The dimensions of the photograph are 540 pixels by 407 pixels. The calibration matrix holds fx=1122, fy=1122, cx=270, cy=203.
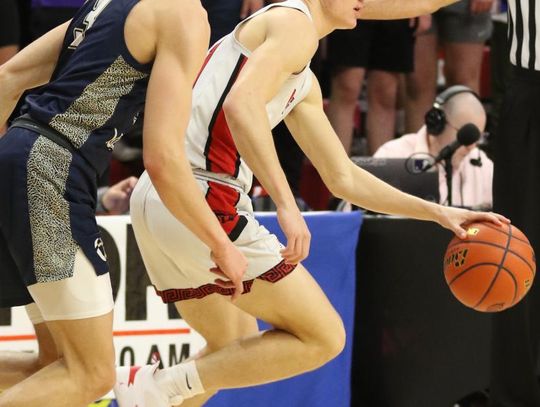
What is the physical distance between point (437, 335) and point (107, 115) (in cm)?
233

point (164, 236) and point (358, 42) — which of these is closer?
point (164, 236)

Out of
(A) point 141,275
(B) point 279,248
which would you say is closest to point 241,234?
(B) point 279,248

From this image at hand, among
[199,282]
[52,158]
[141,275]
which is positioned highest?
[52,158]

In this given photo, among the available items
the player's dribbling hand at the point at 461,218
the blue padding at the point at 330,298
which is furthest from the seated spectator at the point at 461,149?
the player's dribbling hand at the point at 461,218

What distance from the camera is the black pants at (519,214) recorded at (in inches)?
194

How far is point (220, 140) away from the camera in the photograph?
13.1 ft

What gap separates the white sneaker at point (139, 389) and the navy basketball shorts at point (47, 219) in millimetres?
792

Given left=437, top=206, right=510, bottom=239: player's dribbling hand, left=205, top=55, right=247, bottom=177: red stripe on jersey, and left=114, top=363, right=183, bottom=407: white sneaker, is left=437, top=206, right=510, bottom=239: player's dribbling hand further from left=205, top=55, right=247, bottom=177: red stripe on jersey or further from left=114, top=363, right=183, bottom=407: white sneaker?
left=114, top=363, right=183, bottom=407: white sneaker

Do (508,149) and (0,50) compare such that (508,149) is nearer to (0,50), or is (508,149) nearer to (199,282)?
(199,282)

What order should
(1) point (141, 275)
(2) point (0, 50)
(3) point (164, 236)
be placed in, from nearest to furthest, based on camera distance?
(3) point (164, 236), (1) point (141, 275), (2) point (0, 50)

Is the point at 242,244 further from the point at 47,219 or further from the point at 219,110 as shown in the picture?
the point at 47,219

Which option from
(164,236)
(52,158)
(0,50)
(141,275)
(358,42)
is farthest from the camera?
(358,42)

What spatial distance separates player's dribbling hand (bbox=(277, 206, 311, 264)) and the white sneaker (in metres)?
0.89

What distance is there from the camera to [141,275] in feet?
16.3
